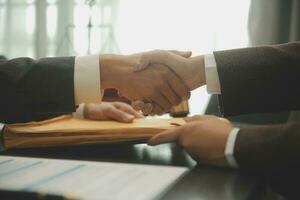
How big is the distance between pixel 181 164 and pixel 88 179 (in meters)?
0.18

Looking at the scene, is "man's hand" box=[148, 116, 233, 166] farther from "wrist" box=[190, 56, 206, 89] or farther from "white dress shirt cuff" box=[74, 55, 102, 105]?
"wrist" box=[190, 56, 206, 89]

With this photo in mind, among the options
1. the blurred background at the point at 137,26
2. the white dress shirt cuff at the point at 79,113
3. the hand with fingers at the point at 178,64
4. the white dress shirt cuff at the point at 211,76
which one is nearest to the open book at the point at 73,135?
the white dress shirt cuff at the point at 79,113

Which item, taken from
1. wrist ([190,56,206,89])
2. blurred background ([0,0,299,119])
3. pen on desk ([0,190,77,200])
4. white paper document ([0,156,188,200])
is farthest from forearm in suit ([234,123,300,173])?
blurred background ([0,0,299,119])

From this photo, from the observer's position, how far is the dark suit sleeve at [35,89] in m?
0.81

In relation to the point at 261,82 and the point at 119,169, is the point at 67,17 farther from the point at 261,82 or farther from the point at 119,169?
the point at 119,169

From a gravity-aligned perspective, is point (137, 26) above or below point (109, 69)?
above

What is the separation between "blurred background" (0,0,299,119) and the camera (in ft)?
7.48

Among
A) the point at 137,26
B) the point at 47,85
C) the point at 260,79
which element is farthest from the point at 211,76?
the point at 137,26

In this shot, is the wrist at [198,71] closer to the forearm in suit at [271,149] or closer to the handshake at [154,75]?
the handshake at [154,75]

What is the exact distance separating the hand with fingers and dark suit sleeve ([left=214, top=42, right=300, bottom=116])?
0.80 feet

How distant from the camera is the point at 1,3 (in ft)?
9.56

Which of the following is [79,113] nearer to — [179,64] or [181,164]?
[179,64]

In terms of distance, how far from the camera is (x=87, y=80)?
A: 964mm

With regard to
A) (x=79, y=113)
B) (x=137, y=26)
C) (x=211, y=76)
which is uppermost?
(x=137, y=26)
